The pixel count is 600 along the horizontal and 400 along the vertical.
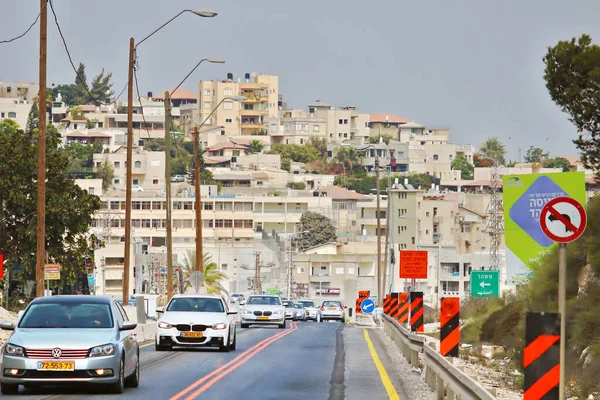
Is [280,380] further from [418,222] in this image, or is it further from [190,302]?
[418,222]

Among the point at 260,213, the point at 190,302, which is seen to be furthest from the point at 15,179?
the point at 260,213

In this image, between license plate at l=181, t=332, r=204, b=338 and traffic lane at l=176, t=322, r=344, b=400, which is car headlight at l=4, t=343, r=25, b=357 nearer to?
traffic lane at l=176, t=322, r=344, b=400

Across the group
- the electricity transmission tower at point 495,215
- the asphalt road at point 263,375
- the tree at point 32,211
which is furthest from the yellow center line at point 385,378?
the electricity transmission tower at point 495,215

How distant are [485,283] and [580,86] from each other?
1410cm

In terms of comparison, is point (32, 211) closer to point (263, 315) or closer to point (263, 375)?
point (263, 315)

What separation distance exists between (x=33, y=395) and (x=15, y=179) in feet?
135

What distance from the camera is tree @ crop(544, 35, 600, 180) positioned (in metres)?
30.9

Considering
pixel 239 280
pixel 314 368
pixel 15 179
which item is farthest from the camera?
pixel 239 280

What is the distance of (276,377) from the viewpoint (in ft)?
77.3

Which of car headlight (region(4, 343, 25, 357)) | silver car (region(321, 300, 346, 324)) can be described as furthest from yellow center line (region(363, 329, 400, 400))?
silver car (region(321, 300, 346, 324))

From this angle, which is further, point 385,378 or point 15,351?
point 385,378

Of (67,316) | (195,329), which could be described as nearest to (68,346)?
(67,316)

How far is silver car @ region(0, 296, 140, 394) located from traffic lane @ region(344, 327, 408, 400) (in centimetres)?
348

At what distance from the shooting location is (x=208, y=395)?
1942 centimetres
